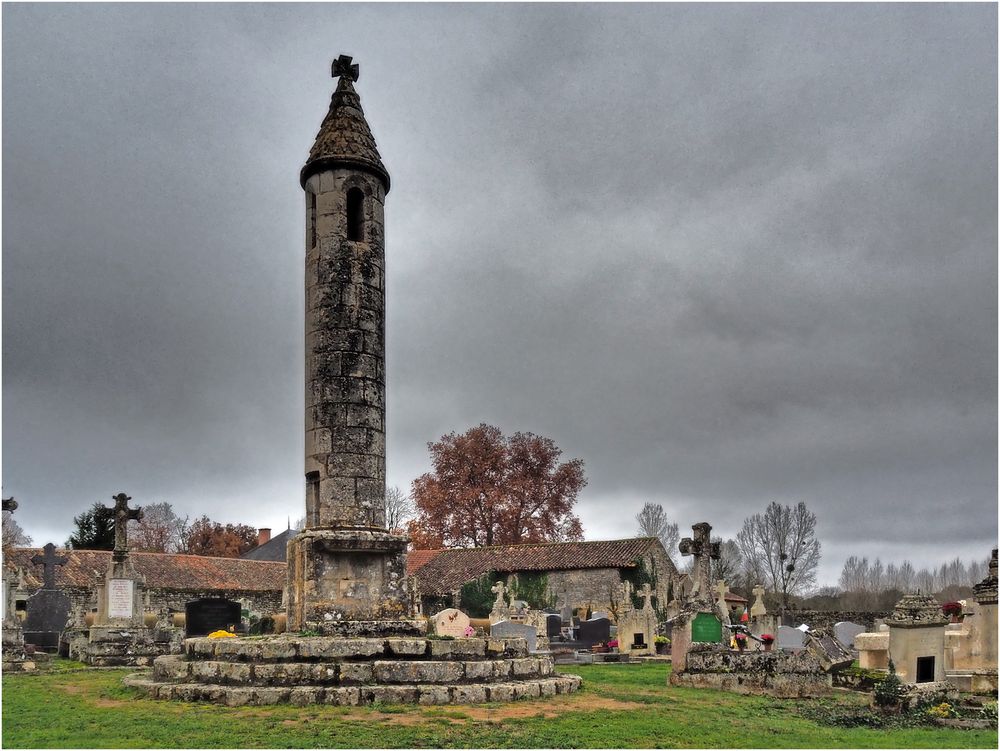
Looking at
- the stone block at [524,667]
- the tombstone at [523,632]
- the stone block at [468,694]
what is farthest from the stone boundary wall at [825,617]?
the stone block at [468,694]

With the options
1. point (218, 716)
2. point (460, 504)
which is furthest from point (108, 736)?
point (460, 504)

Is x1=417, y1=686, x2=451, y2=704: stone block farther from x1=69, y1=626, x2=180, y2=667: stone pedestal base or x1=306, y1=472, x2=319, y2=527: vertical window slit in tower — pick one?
x1=69, y1=626, x2=180, y2=667: stone pedestal base

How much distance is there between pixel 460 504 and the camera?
51531 mm

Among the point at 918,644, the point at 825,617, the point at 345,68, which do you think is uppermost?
the point at 345,68

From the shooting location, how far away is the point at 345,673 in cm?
1242

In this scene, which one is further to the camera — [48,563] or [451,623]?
[48,563]

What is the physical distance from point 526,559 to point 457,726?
31438mm

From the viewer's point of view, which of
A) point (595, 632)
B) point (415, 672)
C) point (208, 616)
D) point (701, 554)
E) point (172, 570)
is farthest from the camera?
point (172, 570)

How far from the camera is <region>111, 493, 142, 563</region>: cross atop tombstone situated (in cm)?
2491

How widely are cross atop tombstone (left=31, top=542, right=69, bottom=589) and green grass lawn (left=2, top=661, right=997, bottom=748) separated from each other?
2243 cm

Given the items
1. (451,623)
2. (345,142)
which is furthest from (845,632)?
(345,142)

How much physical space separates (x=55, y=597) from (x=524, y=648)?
1036 inches

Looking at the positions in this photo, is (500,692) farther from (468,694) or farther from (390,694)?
(390,694)

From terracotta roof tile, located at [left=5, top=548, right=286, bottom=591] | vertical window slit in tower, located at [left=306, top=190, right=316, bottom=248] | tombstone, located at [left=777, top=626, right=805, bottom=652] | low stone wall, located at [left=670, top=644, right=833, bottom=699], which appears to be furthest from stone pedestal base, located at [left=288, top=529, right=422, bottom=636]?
terracotta roof tile, located at [left=5, top=548, right=286, bottom=591]
